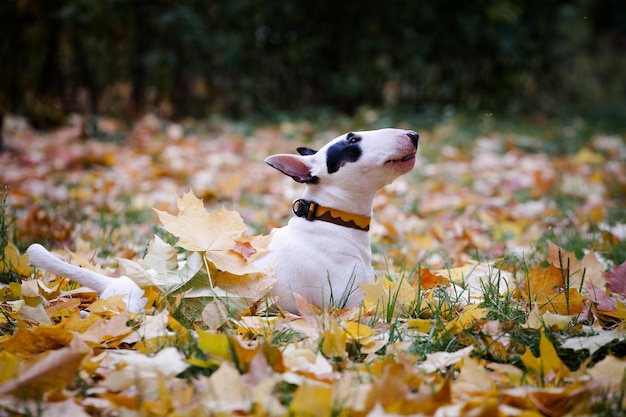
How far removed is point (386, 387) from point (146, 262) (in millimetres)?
975

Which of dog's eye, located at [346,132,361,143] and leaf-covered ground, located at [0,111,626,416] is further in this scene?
dog's eye, located at [346,132,361,143]

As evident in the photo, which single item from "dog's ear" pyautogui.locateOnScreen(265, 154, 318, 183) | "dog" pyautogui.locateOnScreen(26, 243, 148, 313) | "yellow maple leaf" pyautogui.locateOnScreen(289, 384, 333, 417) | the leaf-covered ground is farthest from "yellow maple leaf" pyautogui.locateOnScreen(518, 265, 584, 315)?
"dog" pyautogui.locateOnScreen(26, 243, 148, 313)

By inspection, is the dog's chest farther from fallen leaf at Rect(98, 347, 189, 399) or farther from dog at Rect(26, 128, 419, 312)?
fallen leaf at Rect(98, 347, 189, 399)

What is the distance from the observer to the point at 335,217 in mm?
2016

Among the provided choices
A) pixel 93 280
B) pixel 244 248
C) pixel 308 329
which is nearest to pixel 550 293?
pixel 308 329

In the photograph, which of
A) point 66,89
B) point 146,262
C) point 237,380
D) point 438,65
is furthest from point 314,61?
point 237,380

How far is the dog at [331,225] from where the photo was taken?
194 centimetres

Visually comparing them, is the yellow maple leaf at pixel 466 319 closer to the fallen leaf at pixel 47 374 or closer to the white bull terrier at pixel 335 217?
the white bull terrier at pixel 335 217

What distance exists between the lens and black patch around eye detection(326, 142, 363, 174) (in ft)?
6.56

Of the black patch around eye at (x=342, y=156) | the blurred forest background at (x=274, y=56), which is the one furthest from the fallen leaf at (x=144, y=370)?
the blurred forest background at (x=274, y=56)

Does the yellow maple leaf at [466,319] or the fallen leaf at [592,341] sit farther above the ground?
the fallen leaf at [592,341]

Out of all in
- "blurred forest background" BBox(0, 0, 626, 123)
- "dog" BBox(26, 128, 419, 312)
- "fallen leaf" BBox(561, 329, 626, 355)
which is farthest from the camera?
"blurred forest background" BBox(0, 0, 626, 123)

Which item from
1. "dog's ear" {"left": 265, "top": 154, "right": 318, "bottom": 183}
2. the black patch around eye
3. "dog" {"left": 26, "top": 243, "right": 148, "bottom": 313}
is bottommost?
"dog" {"left": 26, "top": 243, "right": 148, "bottom": 313}

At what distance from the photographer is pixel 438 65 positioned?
1038cm
